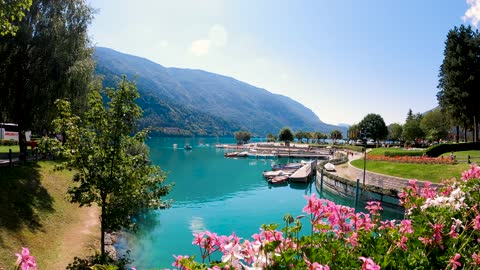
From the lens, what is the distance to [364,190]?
33.9 metres

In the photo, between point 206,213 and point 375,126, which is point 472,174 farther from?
point 375,126

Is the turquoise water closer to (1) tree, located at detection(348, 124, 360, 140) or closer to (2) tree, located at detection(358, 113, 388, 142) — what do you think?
(2) tree, located at detection(358, 113, 388, 142)

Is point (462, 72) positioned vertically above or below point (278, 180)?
above

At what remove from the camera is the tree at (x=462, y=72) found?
158ft

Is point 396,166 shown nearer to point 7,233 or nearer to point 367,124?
point 7,233

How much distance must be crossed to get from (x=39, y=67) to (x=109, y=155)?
1530cm

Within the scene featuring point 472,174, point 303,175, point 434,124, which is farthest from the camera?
point 434,124

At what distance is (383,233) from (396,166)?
1568 inches

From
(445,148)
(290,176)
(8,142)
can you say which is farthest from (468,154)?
(8,142)

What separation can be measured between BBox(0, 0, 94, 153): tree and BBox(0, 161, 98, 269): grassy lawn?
421cm

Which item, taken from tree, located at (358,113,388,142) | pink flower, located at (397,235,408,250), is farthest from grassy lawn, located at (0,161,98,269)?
tree, located at (358,113,388,142)

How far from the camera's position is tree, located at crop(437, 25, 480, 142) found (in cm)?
4812

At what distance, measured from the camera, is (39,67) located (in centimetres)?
2275

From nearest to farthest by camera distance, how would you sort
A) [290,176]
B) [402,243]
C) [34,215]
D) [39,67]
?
[402,243] → [34,215] → [39,67] → [290,176]
